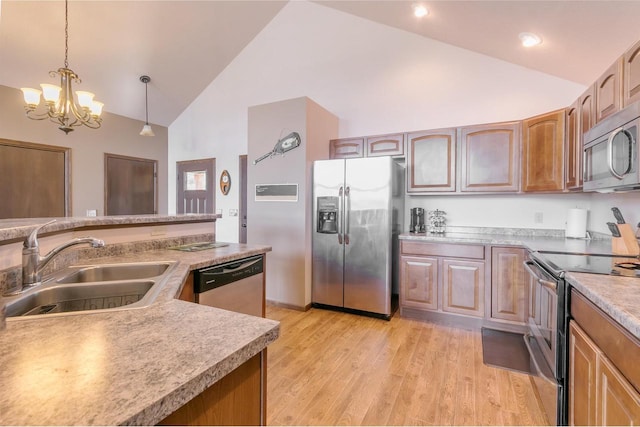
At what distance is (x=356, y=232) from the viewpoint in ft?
10.5

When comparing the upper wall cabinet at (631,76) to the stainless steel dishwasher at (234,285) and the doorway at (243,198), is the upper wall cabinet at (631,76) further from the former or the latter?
the doorway at (243,198)

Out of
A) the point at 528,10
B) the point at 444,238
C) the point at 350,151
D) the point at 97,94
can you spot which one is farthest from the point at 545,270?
the point at 97,94

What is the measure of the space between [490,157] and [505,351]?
70.5 inches

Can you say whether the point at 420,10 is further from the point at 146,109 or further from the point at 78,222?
the point at 146,109

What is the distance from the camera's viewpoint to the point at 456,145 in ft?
10.3

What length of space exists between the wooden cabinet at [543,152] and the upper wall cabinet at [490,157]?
8 cm

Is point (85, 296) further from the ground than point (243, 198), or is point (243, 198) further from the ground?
point (243, 198)

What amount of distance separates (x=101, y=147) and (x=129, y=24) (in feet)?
6.33

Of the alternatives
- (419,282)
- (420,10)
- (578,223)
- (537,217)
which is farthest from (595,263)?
(420,10)

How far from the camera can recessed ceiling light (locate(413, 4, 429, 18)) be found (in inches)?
102

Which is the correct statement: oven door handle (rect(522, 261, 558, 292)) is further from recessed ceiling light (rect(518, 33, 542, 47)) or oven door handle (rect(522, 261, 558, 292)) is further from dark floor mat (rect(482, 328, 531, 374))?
recessed ceiling light (rect(518, 33, 542, 47))

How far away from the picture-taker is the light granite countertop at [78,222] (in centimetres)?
112

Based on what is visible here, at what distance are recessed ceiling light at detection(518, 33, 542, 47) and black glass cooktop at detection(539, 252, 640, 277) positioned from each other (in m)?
1.70

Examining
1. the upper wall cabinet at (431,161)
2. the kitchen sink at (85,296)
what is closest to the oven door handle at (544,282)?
the upper wall cabinet at (431,161)
